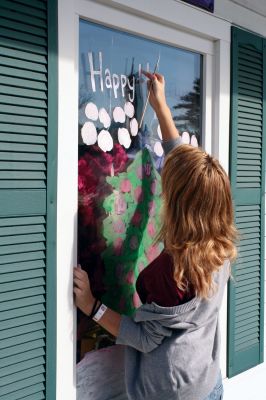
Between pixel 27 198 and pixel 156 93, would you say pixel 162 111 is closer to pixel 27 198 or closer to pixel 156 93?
pixel 156 93

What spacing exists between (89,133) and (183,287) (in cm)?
76

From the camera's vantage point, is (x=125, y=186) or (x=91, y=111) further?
(x=125, y=186)

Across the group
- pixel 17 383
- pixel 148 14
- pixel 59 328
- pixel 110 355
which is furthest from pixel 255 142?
pixel 17 383

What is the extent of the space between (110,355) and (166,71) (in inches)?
53.7

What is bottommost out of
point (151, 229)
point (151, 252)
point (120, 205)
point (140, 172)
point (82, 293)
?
point (82, 293)

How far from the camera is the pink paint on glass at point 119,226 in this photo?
237 cm

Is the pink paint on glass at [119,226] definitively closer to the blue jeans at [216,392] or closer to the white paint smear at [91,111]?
the white paint smear at [91,111]

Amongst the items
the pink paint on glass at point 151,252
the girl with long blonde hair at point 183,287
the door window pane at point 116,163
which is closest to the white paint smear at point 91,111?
the door window pane at point 116,163

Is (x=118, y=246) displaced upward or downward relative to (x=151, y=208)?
downward

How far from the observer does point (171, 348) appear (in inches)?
74.3

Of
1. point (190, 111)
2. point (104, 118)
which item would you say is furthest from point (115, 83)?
point (190, 111)

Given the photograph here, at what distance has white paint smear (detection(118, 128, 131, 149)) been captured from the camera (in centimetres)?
239

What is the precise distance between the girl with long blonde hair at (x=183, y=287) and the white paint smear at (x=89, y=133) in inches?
16.4

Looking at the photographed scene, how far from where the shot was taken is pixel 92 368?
231 centimetres
